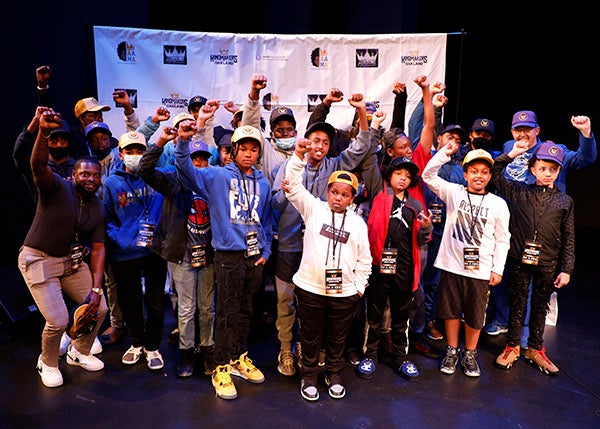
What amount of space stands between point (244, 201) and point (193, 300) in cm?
84

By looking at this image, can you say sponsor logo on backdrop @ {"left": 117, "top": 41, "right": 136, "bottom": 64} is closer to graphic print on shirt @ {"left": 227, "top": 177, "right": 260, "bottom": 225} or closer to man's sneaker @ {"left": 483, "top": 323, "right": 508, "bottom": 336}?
graphic print on shirt @ {"left": 227, "top": 177, "right": 260, "bottom": 225}

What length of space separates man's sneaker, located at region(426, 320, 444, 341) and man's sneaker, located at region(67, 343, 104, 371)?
2.73 meters

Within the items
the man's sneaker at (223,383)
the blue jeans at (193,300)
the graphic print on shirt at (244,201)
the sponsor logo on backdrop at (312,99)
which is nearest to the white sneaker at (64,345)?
the blue jeans at (193,300)

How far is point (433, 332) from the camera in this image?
4.18m

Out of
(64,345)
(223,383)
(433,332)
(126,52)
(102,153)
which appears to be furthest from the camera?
(126,52)

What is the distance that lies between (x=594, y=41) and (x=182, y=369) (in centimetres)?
690

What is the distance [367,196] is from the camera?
3.68m

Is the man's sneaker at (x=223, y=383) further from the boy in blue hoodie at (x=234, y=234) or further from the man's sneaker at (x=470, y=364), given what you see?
the man's sneaker at (x=470, y=364)

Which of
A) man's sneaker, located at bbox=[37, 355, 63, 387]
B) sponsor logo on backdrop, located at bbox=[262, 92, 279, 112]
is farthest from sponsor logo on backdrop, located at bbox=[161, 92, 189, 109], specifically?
man's sneaker, located at bbox=[37, 355, 63, 387]

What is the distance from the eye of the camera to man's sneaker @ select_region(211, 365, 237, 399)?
317 cm

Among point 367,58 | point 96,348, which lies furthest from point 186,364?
point 367,58

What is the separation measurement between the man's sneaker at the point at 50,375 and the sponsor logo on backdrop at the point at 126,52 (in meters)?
3.22

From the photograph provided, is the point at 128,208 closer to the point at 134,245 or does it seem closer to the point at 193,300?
the point at 134,245

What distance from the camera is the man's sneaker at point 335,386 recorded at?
320 cm
